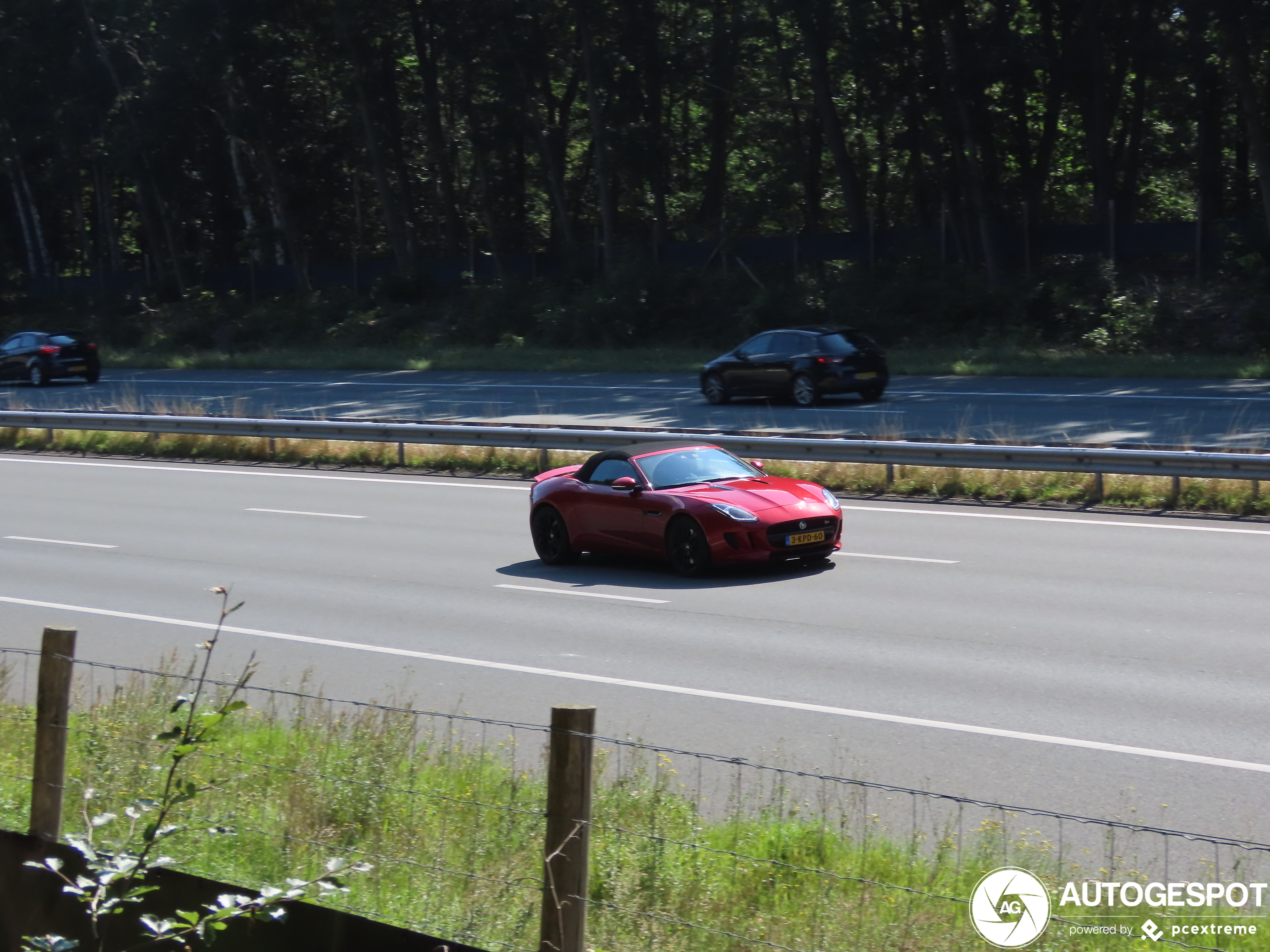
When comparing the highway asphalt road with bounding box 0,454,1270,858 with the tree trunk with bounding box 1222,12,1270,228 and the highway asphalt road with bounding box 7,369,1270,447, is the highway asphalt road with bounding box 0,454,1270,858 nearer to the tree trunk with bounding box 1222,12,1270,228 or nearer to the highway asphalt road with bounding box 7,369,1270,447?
the highway asphalt road with bounding box 7,369,1270,447

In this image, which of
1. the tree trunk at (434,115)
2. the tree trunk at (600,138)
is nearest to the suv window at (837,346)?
the tree trunk at (600,138)

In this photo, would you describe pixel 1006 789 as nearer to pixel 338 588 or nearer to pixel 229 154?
pixel 338 588

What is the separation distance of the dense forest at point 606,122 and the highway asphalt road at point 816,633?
25.6 m

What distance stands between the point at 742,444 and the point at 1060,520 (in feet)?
16.6

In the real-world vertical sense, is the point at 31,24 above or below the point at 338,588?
above

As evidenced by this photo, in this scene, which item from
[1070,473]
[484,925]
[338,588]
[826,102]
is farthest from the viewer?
[826,102]

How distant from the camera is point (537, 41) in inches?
1998

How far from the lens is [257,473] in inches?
952

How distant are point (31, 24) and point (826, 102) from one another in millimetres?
41091

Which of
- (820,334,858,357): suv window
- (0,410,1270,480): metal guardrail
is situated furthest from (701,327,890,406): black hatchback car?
(0,410,1270,480): metal guardrail

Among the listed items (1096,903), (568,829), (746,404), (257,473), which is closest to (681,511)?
(1096,903)

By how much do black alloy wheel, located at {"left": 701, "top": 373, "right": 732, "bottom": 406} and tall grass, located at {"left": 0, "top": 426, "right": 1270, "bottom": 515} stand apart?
22.1 feet

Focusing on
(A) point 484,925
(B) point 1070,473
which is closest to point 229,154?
(B) point 1070,473

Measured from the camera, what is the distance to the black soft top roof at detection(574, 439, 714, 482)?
14492 mm
